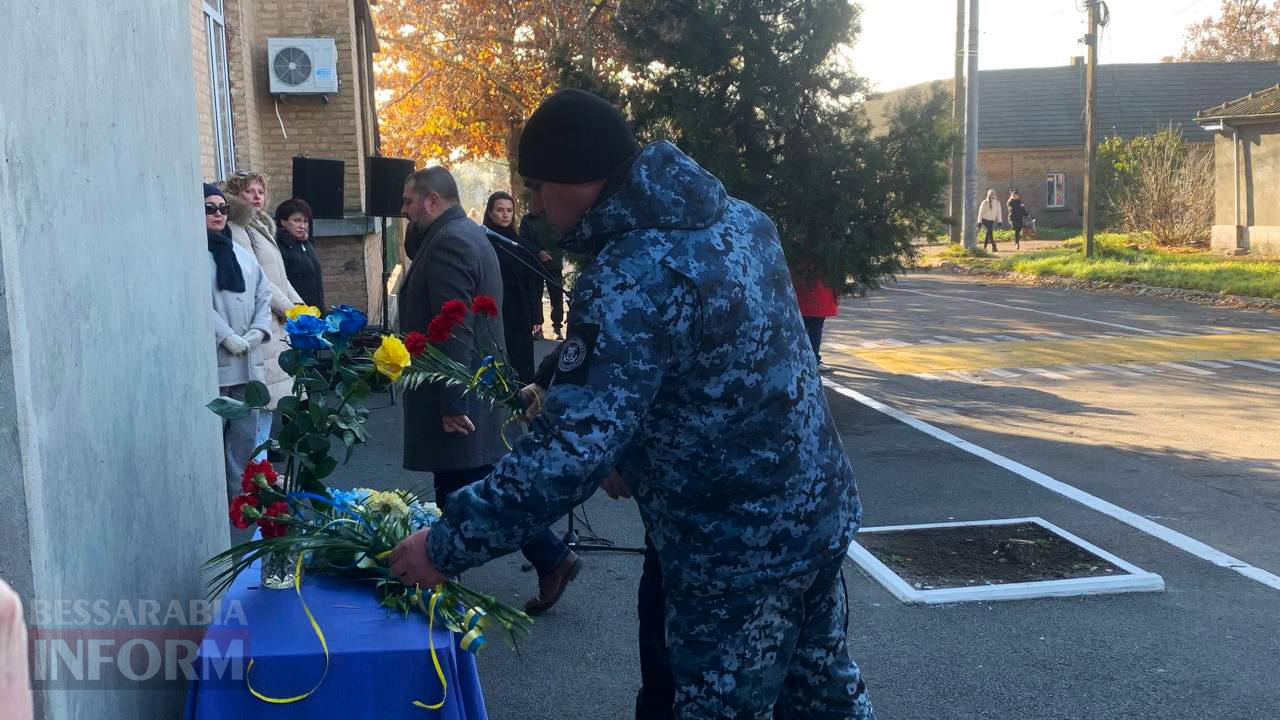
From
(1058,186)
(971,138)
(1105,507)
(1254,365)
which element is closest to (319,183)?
(1105,507)

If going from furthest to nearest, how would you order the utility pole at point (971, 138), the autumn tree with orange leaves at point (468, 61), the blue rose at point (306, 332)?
the utility pole at point (971, 138) → the autumn tree with orange leaves at point (468, 61) → the blue rose at point (306, 332)

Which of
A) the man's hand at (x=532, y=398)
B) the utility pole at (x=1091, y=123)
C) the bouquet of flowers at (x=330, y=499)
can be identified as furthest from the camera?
the utility pole at (x=1091, y=123)

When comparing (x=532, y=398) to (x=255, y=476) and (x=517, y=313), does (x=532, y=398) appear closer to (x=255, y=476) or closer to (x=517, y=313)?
(x=255, y=476)

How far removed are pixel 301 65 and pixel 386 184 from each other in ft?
5.99

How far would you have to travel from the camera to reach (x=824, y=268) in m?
9.15

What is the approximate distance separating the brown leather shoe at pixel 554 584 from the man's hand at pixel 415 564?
2.38m

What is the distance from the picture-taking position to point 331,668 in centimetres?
269

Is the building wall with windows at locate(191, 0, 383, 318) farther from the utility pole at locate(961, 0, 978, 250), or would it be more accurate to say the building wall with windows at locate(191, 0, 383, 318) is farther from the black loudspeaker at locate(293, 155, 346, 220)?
the utility pole at locate(961, 0, 978, 250)

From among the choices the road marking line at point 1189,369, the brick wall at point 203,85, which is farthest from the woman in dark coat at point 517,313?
the road marking line at point 1189,369

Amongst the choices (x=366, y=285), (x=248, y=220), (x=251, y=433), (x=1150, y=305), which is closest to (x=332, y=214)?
(x=366, y=285)

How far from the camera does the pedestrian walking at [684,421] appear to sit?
2467 millimetres

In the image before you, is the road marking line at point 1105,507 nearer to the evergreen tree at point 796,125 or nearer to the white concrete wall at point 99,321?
the evergreen tree at point 796,125

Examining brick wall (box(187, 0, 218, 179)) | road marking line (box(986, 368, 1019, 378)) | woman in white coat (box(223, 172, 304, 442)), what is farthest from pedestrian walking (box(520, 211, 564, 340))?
road marking line (box(986, 368, 1019, 378))

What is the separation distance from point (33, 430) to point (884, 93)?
27.3ft
